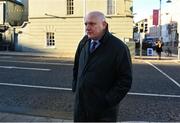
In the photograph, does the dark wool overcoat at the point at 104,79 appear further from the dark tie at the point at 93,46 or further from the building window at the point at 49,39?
the building window at the point at 49,39

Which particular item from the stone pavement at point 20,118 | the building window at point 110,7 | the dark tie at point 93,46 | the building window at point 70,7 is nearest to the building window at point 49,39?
the building window at point 70,7

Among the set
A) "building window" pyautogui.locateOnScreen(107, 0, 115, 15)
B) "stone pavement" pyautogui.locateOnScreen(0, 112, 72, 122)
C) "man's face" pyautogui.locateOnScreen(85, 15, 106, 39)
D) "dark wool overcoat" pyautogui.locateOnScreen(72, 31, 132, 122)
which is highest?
"building window" pyautogui.locateOnScreen(107, 0, 115, 15)

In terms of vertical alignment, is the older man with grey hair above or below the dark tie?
below

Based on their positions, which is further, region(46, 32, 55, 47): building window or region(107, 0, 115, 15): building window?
region(46, 32, 55, 47): building window

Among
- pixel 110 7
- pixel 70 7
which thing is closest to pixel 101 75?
pixel 110 7

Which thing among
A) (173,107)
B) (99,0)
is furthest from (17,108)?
(99,0)

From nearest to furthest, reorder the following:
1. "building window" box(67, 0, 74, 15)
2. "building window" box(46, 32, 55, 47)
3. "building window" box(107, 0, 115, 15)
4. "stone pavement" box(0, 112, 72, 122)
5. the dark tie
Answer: the dark tie
"stone pavement" box(0, 112, 72, 122)
"building window" box(107, 0, 115, 15)
"building window" box(67, 0, 74, 15)
"building window" box(46, 32, 55, 47)

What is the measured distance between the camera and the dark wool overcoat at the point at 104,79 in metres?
4.11

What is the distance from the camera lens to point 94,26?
13.7 ft

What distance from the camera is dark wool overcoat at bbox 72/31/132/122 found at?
4.11m

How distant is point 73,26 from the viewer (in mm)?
42500

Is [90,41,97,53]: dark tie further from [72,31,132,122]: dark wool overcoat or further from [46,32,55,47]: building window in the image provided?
[46,32,55,47]: building window

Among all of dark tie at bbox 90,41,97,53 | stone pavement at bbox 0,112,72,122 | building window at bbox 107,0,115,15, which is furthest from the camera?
building window at bbox 107,0,115,15

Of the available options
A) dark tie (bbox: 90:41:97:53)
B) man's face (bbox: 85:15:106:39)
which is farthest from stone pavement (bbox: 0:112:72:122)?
man's face (bbox: 85:15:106:39)
